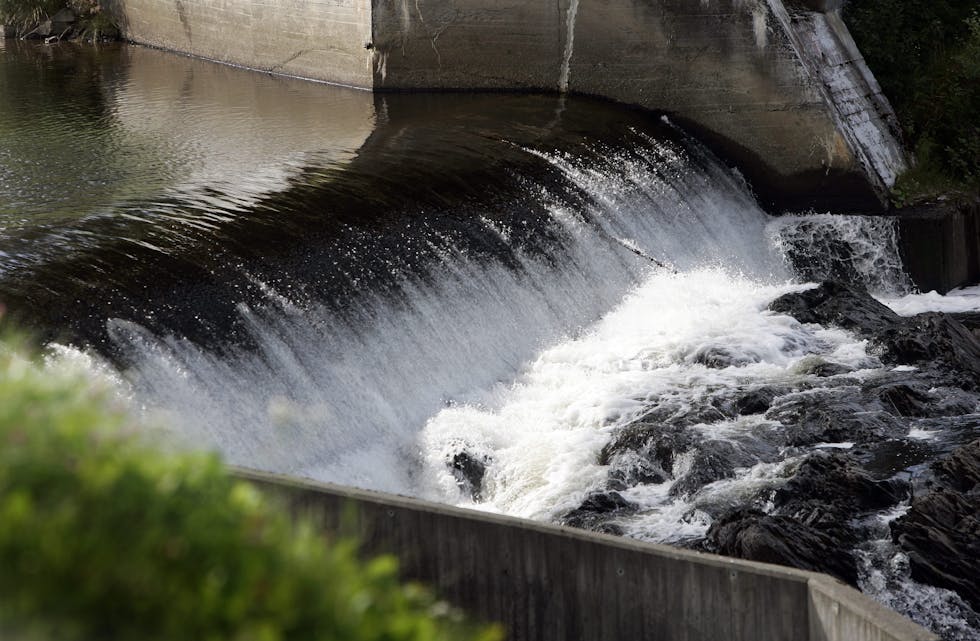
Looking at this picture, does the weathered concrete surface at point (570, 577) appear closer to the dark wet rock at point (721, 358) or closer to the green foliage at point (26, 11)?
the dark wet rock at point (721, 358)

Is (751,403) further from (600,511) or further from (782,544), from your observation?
(782,544)

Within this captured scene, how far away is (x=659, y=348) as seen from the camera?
10.2 metres

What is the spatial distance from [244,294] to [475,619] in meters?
3.73

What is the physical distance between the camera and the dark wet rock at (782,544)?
668 cm

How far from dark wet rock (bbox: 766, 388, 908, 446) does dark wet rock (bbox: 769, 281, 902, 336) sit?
1571 millimetres

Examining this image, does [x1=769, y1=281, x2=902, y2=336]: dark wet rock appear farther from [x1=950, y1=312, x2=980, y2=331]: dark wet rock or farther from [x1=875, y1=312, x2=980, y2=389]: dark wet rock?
[x1=950, y1=312, x2=980, y2=331]: dark wet rock

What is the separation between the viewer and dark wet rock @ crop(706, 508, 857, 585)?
6684 mm

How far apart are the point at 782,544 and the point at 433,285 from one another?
11.8 ft

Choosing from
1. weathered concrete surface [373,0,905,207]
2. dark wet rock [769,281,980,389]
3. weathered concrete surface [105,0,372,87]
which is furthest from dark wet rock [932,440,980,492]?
weathered concrete surface [105,0,372,87]

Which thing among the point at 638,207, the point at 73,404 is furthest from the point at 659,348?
the point at 73,404

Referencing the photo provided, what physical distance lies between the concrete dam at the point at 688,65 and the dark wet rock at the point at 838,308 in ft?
7.88

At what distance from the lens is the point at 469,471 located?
8.23 metres

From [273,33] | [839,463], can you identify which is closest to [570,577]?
[839,463]

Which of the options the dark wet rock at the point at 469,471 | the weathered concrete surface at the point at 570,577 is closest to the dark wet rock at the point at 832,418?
the dark wet rock at the point at 469,471
